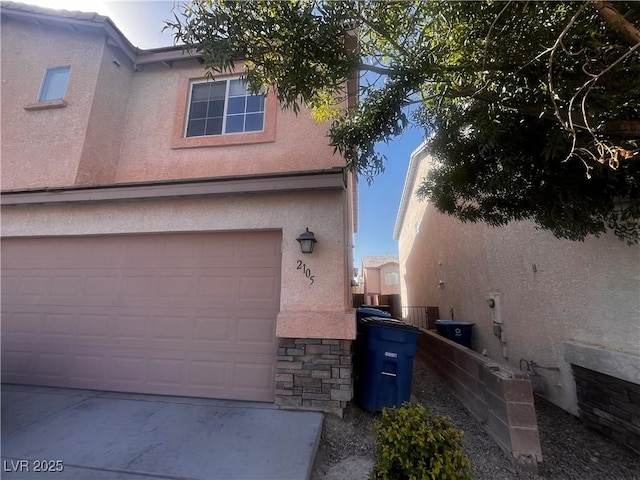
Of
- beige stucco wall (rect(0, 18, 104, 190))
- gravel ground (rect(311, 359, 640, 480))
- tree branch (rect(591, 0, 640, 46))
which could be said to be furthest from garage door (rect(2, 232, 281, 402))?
tree branch (rect(591, 0, 640, 46))

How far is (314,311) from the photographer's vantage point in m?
4.90

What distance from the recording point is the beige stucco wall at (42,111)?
672 cm

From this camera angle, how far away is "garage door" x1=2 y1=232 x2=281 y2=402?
5.23 m

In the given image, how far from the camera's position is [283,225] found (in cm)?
527

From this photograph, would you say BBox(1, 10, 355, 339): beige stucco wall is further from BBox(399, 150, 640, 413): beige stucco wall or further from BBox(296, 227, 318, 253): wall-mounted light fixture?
BBox(399, 150, 640, 413): beige stucco wall

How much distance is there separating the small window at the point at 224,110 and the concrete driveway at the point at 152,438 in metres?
5.56

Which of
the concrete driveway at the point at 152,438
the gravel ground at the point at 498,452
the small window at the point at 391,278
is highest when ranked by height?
the small window at the point at 391,278

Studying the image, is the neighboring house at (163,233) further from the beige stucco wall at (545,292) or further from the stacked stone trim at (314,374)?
the beige stucco wall at (545,292)

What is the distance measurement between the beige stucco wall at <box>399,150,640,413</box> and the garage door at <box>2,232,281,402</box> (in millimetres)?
5192

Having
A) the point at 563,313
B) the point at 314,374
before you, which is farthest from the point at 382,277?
the point at 314,374

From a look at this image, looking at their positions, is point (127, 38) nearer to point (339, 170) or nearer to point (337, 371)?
point (339, 170)

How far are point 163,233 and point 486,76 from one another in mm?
5679

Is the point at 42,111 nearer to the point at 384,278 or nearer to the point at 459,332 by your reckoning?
the point at 459,332

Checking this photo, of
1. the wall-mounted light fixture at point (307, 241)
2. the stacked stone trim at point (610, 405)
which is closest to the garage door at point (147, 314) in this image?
the wall-mounted light fixture at point (307, 241)
